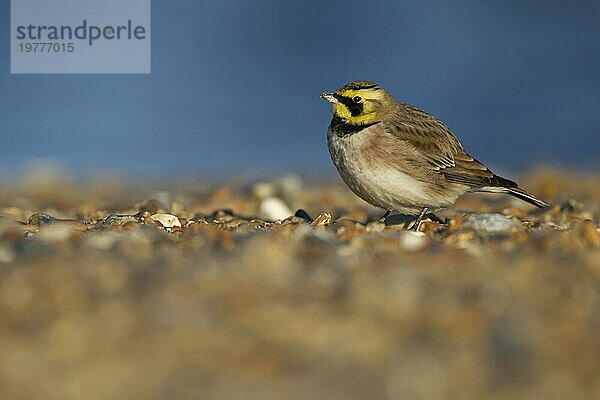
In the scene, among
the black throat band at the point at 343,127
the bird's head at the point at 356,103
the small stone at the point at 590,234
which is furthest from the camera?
the bird's head at the point at 356,103

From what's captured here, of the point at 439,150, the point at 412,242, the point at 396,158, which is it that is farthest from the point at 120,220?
the point at 439,150

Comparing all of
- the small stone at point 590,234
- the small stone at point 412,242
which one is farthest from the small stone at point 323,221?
the small stone at point 590,234

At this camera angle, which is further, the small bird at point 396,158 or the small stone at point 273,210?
the small stone at point 273,210

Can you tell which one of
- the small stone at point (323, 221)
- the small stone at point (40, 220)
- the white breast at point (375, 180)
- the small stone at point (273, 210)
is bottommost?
the small stone at point (273, 210)

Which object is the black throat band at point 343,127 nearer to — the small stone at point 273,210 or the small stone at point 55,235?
the small stone at point 273,210

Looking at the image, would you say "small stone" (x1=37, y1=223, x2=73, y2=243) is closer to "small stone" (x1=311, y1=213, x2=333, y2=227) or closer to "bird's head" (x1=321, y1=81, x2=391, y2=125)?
"small stone" (x1=311, y1=213, x2=333, y2=227)

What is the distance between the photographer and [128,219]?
23.5ft

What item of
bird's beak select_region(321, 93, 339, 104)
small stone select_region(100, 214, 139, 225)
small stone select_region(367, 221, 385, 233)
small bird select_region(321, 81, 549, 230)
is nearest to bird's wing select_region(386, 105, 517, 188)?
small bird select_region(321, 81, 549, 230)

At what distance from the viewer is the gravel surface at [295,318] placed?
348 centimetres

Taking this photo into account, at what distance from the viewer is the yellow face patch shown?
7.71 metres

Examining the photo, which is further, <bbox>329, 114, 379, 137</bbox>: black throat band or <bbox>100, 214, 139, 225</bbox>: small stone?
<bbox>329, 114, 379, 137</bbox>: black throat band

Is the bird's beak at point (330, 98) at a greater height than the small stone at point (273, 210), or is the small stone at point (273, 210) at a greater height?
the bird's beak at point (330, 98)

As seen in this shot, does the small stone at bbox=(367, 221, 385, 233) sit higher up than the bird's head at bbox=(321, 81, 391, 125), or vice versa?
the bird's head at bbox=(321, 81, 391, 125)

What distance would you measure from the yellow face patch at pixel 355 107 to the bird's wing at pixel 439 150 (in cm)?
21
